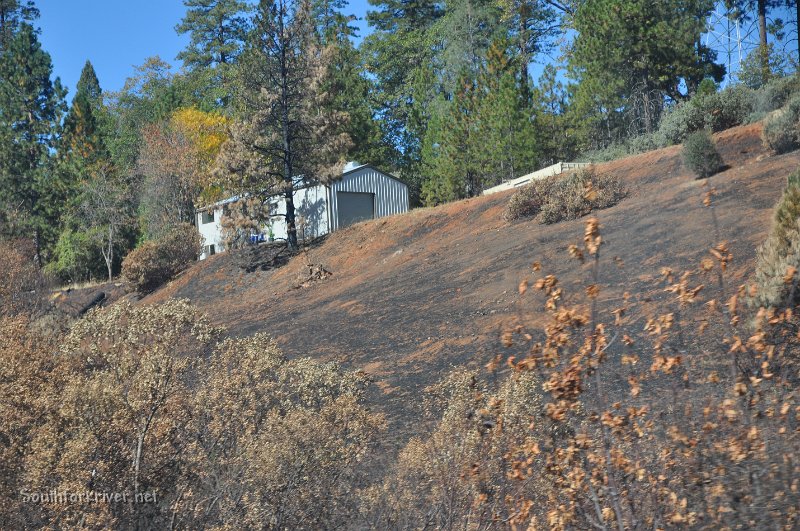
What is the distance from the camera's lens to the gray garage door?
35.1m

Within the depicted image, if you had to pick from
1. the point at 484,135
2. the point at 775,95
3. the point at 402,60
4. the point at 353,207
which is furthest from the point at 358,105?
the point at 775,95

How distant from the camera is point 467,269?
57.5 ft

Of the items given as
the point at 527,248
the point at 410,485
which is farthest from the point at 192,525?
the point at 527,248

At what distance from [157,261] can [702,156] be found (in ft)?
77.7

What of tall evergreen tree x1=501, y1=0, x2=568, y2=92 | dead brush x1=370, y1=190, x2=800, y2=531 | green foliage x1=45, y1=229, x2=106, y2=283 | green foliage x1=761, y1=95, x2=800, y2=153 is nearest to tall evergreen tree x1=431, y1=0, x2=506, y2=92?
tall evergreen tree x1=501, y1=0, x2=568, y2=92

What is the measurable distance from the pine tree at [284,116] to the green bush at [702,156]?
15326mm

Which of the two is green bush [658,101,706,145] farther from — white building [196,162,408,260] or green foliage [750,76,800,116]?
white building [196,162,408,260]

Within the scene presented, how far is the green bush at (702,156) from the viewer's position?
18578 mm

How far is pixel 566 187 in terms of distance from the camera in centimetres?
2084

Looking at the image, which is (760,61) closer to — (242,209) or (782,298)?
(242,209)

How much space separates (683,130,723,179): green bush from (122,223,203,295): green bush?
23.1m

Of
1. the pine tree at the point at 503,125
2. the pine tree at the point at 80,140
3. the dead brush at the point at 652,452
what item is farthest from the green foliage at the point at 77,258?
the dead brush at the point at 652,452

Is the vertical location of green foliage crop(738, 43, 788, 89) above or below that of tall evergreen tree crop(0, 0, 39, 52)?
below

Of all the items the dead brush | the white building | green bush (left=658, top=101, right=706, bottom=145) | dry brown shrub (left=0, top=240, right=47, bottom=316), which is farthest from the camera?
the white building
